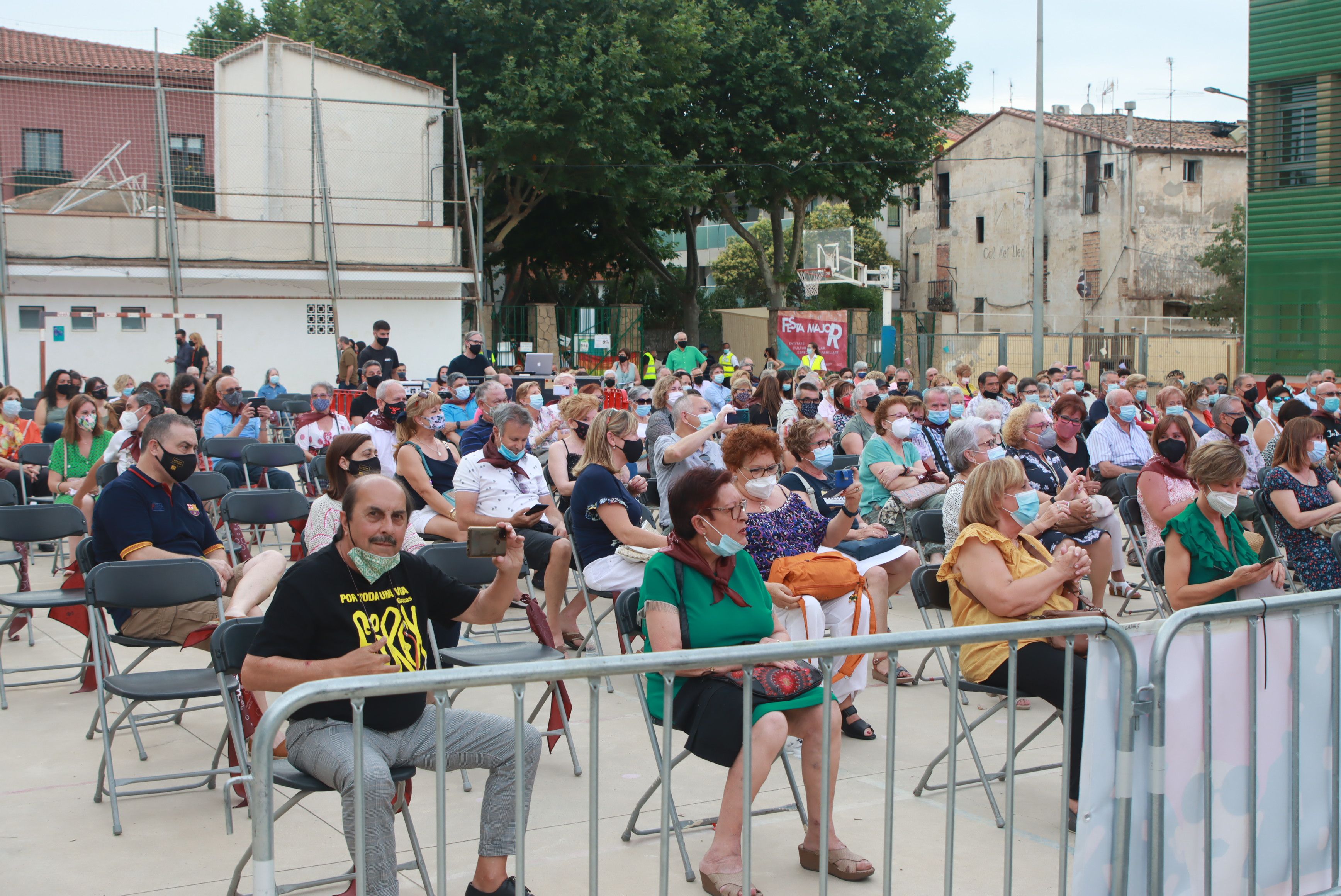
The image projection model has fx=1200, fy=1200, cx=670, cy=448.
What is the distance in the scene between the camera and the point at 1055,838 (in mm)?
4566

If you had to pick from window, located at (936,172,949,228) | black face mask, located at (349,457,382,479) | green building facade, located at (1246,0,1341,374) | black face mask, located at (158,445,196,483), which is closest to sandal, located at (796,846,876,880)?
black face mask, located at (349,457,382,479)

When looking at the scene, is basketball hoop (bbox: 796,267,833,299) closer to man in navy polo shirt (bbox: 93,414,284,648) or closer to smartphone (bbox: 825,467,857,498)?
smartphone (bbox: 825,467,857,498)

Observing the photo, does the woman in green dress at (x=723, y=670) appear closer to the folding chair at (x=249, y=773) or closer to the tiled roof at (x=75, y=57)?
the folding chair at (x=249, y=773)

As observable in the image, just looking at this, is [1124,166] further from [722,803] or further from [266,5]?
[722,803]

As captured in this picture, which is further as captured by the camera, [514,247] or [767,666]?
[514,247]

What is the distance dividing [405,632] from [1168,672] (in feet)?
7.65

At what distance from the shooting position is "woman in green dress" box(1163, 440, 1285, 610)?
5.54 meters

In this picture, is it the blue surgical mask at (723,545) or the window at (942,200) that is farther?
the window at (942,200)

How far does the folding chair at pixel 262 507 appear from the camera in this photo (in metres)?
7.83

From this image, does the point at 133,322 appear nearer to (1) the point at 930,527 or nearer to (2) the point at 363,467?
(2) the point at 363,467

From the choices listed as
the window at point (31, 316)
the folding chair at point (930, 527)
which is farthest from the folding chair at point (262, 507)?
the window at point (31, 316)

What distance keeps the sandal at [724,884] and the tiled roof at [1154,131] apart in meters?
41.0

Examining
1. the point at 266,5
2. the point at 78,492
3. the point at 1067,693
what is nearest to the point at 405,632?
the point at 1067,693

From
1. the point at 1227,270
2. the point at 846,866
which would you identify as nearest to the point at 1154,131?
the point at 1227,270
